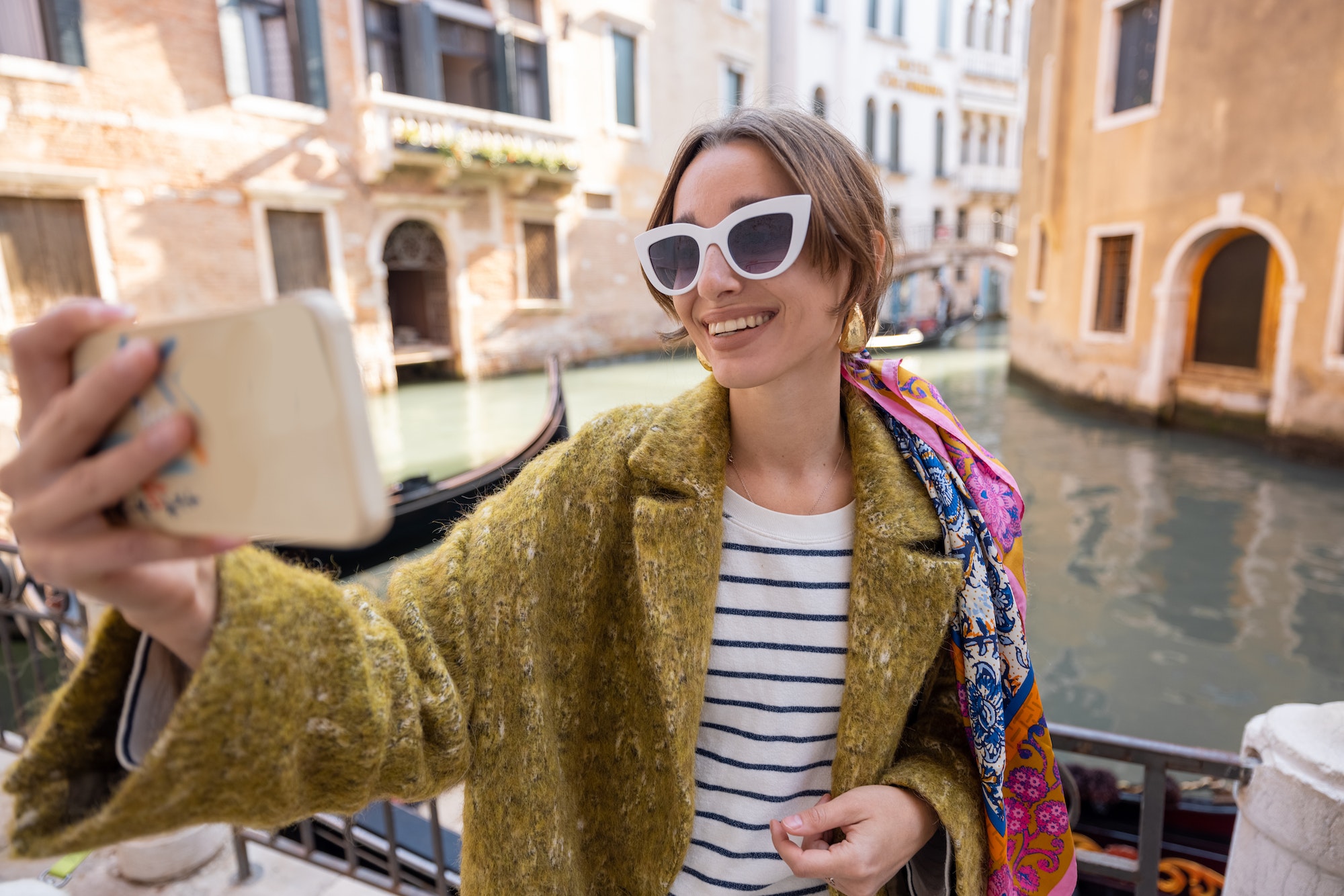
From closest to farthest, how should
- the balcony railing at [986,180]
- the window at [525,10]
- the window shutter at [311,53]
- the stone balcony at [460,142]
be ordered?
the window shutter at [311,53] → the stone balcony at [460,142] → the window at [525,10] → the balcony railing at [986,180]

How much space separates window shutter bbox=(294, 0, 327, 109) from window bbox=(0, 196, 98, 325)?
2622mm

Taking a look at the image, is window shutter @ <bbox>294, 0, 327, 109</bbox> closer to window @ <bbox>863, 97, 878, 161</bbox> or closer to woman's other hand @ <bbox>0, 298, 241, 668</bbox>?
woman's other hand @ <bbox>0, 298, 241, 668</bbox>

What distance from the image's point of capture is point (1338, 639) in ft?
13.6

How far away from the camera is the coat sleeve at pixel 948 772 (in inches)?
30.3

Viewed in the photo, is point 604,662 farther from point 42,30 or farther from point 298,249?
point 298,249

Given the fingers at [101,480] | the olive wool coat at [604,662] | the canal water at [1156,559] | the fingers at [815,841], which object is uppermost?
the fingers at [101,480]

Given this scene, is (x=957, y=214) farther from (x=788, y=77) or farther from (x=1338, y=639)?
(x=1338, y=639)

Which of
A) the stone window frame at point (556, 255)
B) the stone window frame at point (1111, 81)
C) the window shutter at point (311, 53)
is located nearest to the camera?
the stone window frame at point (1111, 81)

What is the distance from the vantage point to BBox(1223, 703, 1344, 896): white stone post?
1.08 metres

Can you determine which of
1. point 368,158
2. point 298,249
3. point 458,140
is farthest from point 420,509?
point 458,140

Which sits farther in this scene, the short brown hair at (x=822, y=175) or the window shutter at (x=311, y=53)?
the window shutter at (x=311, y=53)

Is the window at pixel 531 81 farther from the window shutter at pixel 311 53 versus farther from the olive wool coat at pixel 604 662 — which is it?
the olive wool coat at pixel 604 662

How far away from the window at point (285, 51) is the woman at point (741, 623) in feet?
30.9

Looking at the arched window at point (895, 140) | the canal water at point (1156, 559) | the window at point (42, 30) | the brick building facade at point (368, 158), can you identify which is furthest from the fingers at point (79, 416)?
the arched window at point (895, 140)
